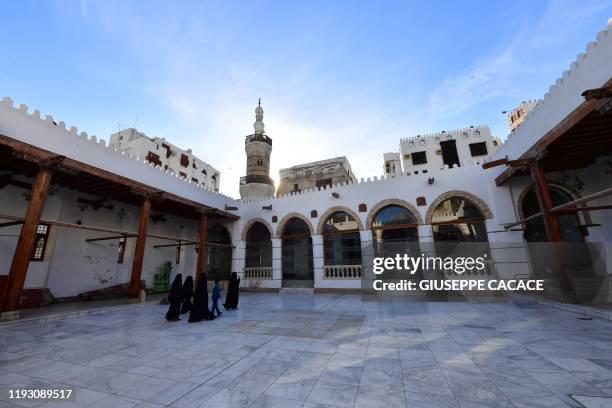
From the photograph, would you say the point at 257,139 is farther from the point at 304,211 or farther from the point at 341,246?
the point at 341,246

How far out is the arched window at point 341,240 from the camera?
13133 millimetres

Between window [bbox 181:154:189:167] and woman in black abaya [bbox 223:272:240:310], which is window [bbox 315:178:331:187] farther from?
woman in black abaya [bbox 223:272:240:310]

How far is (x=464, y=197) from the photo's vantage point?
37.9 feet

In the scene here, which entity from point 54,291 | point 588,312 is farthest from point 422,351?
point 54,291

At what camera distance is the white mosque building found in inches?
292

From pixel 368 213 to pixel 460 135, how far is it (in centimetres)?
1730

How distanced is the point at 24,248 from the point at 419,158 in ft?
86.1

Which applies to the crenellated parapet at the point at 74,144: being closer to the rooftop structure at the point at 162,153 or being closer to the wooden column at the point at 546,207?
the rooftop structure at the point at 162,153

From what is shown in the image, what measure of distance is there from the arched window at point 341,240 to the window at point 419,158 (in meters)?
14.4

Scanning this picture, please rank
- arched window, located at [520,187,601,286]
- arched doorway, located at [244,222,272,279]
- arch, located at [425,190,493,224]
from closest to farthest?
arched window, located at [520,187,601,286] < arch, located at [425,190,493,224] < arched doorway, located at [244,222,272,279]

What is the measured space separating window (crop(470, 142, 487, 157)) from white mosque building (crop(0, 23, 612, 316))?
1271 centimetres

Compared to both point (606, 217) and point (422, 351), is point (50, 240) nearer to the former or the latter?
point (422, 351)

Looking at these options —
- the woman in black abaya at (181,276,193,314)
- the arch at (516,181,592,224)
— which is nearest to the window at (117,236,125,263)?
the woman in black abaya at (181,276,193,314)

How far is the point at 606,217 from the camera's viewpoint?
959 cm
